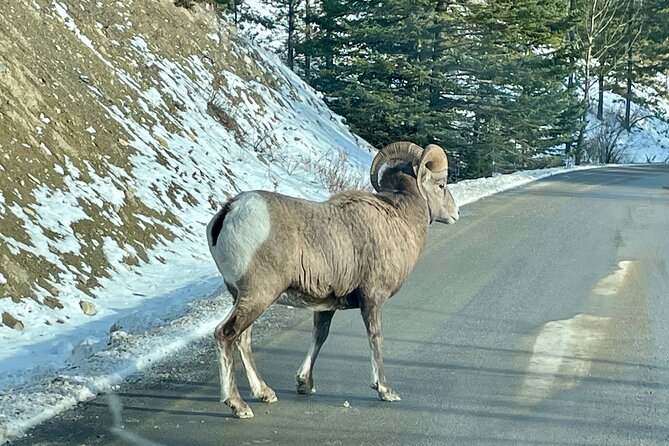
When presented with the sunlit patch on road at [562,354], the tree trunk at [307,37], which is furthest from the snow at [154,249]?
the tree trunk at [307,37]

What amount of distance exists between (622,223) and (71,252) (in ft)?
33.5

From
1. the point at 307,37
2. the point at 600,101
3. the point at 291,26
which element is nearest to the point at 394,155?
the point at 307,37

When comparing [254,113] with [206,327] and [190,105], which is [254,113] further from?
[206,327]

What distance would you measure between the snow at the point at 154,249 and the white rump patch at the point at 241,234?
4.84ft

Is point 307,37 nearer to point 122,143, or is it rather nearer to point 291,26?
point 291,26

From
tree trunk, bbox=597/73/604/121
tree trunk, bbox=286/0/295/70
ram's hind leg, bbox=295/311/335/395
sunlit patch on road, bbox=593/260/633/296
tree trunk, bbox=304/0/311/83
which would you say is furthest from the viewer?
tree trunk, bbox=597/73/604/121

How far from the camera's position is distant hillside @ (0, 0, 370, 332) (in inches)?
410

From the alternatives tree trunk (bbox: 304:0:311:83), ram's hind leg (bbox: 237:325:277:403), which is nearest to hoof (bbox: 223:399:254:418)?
ram's hind leg (bbox: 237:325:277:403)

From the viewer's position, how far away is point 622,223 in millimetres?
16484

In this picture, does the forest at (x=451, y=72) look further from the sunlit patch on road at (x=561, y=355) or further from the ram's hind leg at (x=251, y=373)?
the ram's hind leg at (x=251, y=373)

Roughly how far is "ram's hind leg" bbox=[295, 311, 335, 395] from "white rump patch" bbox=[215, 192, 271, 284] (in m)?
1.00

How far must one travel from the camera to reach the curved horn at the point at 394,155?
6.91 m

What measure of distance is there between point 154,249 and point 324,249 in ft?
21.2

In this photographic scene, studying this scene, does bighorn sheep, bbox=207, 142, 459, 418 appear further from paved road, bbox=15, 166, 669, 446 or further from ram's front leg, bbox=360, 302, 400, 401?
paved road, bbox=15, 166, 669, 446
